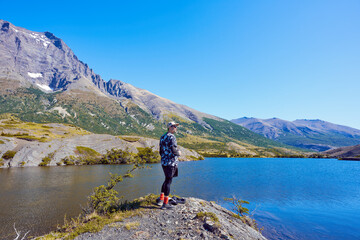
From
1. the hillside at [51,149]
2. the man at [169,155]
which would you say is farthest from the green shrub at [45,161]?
the man at [169,155]

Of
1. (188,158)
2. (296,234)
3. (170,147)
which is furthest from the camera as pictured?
(188,158)

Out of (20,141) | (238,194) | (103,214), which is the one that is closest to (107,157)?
(20,141)

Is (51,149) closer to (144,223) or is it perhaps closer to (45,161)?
(45,161)

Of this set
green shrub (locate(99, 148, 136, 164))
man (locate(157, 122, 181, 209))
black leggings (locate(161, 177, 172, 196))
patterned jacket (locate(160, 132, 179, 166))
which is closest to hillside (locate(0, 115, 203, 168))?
green shrub (locate(99, 148, 136, 164))

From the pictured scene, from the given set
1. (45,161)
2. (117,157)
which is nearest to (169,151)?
(45,161)

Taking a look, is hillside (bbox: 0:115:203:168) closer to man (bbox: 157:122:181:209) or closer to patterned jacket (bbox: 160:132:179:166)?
man (bbox: 157:122:181:209)

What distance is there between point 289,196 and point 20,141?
343 ft

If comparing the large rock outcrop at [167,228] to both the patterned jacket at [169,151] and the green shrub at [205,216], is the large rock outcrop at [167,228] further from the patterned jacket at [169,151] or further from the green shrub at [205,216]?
the patterned jacket at [169,151]

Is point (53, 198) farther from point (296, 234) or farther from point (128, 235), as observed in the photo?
point (296, 234)

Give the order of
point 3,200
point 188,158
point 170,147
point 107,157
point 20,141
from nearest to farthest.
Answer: point 170,147 → point 3,200 → point 20,141 → point 107,157 → point 188,158

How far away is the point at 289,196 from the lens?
34.5 m

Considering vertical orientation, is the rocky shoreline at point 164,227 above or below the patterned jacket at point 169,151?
below

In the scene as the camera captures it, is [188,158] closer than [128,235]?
No

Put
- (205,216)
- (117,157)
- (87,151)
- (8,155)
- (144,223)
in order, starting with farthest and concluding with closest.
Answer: (117,157) → (87,151) → (8,155) → (205,216) → (144,223)
